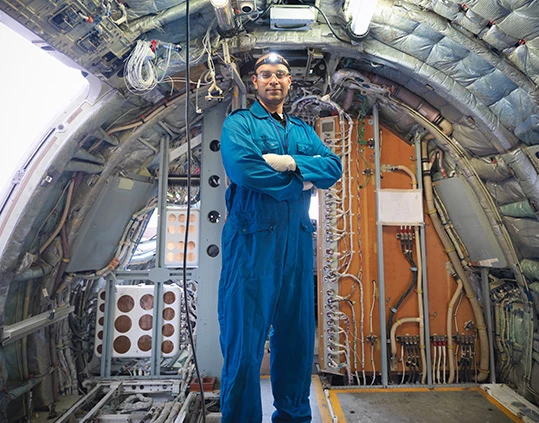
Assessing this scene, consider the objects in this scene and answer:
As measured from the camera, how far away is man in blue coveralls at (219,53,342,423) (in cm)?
170

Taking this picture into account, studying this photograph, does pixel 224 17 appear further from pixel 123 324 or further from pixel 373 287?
pixel 123 324

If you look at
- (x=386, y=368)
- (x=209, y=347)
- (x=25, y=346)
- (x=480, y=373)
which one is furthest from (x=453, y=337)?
(x=25, y=346)

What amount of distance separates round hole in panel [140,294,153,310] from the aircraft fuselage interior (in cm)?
2

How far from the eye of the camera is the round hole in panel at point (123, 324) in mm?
3814

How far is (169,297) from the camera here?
12.7 ft

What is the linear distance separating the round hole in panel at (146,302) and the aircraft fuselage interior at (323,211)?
2 cm

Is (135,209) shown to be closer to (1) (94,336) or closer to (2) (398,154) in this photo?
(1) (94,336)

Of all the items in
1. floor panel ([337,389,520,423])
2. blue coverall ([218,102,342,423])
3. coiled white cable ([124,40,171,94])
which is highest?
coiled white cable ([124,40,171,94])

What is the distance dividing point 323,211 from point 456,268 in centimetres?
175

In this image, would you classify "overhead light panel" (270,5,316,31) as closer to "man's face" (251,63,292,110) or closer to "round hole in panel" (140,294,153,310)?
"man's face" (251,63,292,110)

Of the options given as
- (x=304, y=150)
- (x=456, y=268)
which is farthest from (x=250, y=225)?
(x=456, y=268)

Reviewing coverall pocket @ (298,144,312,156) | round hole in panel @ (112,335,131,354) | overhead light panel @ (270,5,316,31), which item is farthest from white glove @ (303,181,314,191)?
round hole in panel @ (112,335,131,354)

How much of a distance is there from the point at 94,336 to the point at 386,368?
348 cm

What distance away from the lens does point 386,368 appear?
11.8 ft
